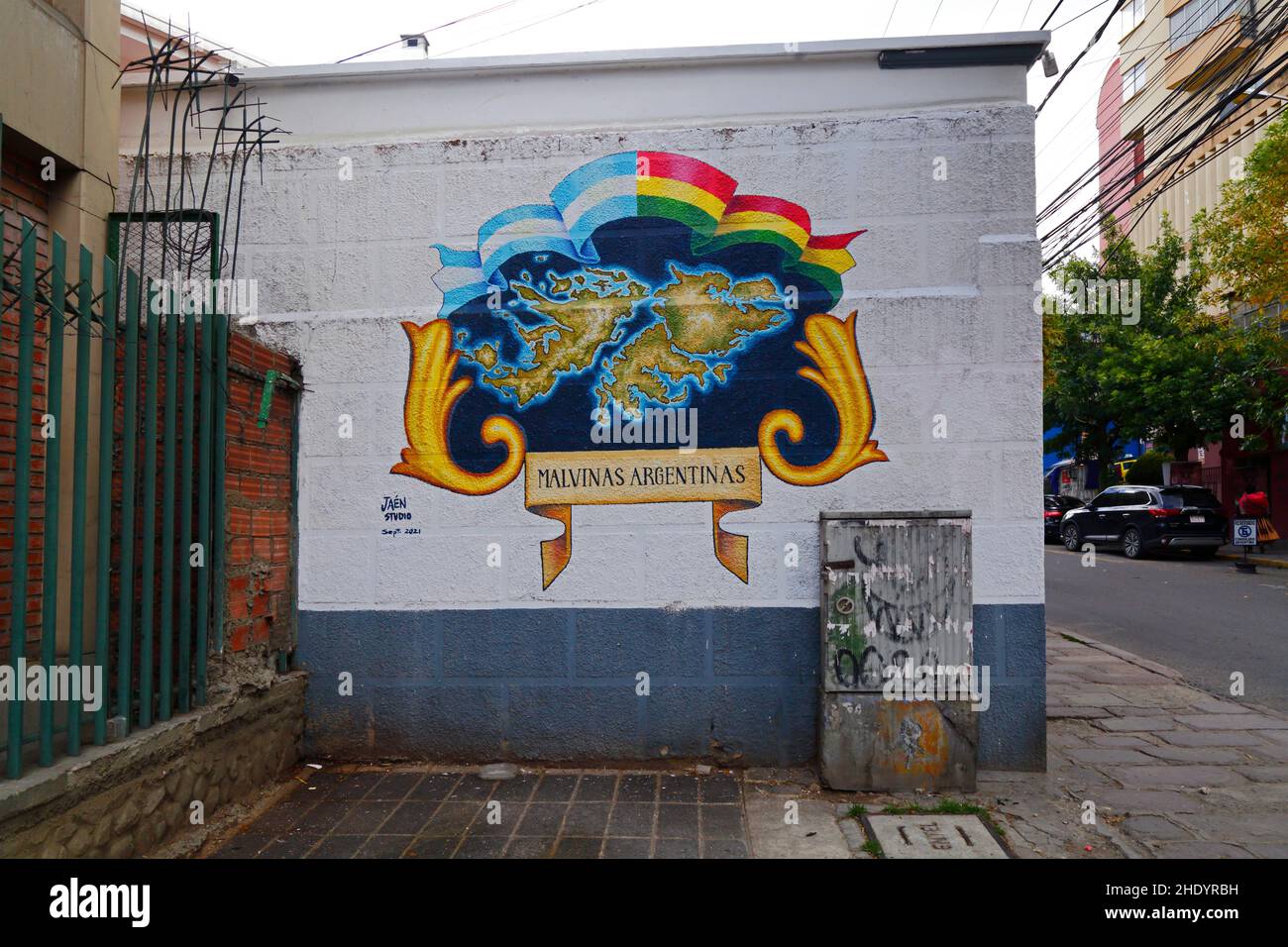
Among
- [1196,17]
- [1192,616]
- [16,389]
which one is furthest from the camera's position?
[1196,17]

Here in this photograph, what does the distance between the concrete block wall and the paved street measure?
3.61 m

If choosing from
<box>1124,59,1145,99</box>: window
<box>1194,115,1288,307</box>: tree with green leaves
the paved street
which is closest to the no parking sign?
the paved street

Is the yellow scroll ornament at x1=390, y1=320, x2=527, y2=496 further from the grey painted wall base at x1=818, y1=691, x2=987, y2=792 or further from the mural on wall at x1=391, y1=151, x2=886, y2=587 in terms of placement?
the grey painted wall base at x1=818, y1=691, x2=987, y2=792

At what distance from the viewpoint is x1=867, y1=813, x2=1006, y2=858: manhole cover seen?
146 inches

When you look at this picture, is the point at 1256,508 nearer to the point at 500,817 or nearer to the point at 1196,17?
the point at 500,817

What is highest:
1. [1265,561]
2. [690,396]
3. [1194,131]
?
[1194,131]

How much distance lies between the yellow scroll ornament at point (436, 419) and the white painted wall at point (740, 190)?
0.26ft

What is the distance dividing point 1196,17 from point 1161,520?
16641 mm

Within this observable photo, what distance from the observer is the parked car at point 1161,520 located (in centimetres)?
1647

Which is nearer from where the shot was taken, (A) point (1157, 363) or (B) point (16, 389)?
(B) point (16, 389)

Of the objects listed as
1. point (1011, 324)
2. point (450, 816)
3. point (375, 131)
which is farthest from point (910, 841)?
point (375, 131)

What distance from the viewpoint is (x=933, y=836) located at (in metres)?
3.88

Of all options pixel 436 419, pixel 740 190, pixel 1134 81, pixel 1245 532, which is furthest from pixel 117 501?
pixel 1134 81

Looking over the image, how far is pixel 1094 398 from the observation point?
22.8 m
